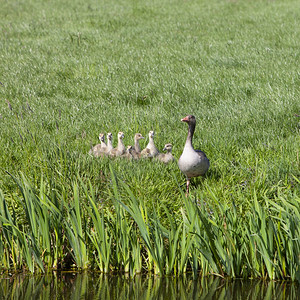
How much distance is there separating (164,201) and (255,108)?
12.9 ft

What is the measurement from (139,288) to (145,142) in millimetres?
3615

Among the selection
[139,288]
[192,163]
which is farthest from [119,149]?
[139,288]

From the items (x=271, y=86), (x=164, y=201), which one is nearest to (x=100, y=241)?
(x=164, y=201)

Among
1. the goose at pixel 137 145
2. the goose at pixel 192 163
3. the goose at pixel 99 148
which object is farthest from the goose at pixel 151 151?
the goose at pixel 192 163

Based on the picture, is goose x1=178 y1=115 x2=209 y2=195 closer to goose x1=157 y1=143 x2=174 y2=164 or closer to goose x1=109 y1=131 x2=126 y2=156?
goose x1=157 y1=143 x2=174 y2=164

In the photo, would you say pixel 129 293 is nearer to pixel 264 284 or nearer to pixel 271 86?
pixel 264 284

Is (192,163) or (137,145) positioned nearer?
(192,163)

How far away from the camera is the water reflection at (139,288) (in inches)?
190

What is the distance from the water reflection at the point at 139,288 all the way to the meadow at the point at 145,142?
0.13 metres

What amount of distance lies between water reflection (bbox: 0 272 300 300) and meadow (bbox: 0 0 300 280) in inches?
5.2

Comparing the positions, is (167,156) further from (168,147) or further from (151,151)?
(151,151)

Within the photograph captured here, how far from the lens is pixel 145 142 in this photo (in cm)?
821

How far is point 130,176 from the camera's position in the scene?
6520mm

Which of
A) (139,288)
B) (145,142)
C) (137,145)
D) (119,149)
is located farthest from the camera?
(145,142)
